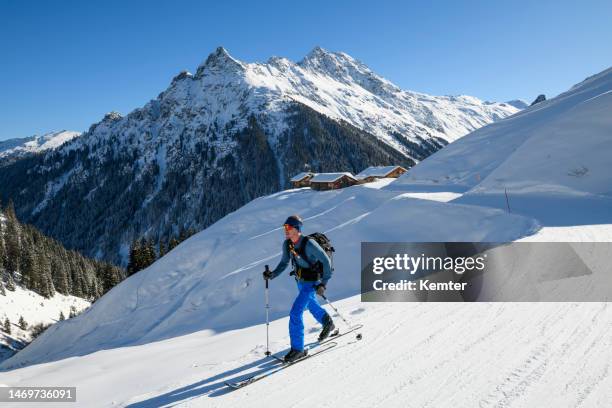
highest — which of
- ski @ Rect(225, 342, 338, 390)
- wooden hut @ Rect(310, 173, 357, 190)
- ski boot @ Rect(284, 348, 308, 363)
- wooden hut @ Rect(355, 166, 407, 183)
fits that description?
wooden hut @ Rect(355, 166, 407, 183)

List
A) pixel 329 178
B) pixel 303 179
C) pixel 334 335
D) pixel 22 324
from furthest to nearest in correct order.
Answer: pixel 303 179 → pixel 329 178 → pixel 22 324 → pixel 334 335

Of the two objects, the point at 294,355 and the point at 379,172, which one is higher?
the point at 379,172

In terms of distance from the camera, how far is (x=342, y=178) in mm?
77812

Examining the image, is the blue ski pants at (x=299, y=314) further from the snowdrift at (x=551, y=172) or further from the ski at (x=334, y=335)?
the snowdrift at (x=551, y=172)

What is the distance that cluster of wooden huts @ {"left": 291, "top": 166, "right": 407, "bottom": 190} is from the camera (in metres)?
78.7

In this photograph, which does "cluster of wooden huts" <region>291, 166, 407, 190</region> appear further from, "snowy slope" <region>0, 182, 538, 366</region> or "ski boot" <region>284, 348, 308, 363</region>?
"ski boot" <region>284, 348, 308, 363</region>

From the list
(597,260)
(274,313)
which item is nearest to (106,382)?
(274,313)

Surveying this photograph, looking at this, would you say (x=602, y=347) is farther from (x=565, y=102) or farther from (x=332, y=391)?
(x=565, y=102)

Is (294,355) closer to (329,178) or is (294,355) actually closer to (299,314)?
(299,314)

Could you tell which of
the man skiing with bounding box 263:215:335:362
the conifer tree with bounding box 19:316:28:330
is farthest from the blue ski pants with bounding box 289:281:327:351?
the conifer tree with bounding box 19:316:28:330

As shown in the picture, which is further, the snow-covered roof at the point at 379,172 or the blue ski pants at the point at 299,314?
the snow-covered roof at the point at 379,172

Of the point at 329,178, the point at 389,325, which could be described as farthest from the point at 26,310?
the point at 389,325

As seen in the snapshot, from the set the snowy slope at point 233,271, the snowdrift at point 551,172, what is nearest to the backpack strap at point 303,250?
the snowy slope at point 233,271

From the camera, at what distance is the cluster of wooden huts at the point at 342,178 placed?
7869 centimetres
